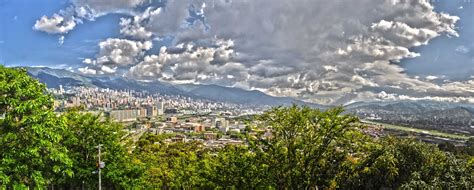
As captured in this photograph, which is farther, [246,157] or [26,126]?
[246,157]

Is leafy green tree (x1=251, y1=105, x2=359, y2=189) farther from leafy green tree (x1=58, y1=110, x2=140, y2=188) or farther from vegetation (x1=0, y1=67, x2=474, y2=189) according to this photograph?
leafy green tree (x1=58, y1=110, x2=140, y2=188)

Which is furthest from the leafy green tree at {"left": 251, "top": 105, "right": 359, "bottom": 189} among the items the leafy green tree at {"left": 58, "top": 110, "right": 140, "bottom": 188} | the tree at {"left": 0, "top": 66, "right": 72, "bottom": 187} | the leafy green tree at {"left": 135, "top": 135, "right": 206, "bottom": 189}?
the tree at {"left": 0, "top": 66, "right": 72, "bottom": 187}

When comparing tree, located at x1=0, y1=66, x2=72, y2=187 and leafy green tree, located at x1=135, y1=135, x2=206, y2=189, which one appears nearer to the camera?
tree, located at x1=0, y1=66, x2=72, y2=187

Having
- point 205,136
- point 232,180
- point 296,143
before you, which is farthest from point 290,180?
point 205,136

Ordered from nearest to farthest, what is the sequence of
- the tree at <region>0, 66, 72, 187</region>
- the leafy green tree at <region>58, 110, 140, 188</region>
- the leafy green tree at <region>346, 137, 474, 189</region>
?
1. the leafy green tree at <region>346, 137, 474, 189</region>
2. the tree at <region>0, 66, 72, 187</region>
3. the leafy green tree at <region>58, 110, 140, 188</region>

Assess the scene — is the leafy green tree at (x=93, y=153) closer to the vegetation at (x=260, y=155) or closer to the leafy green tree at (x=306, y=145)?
the vegetation at (x=260, y=155)

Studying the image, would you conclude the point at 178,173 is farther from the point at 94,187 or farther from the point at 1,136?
the point at 1,136

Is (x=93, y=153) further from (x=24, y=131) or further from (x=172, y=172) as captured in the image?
(x=172, y=172)
